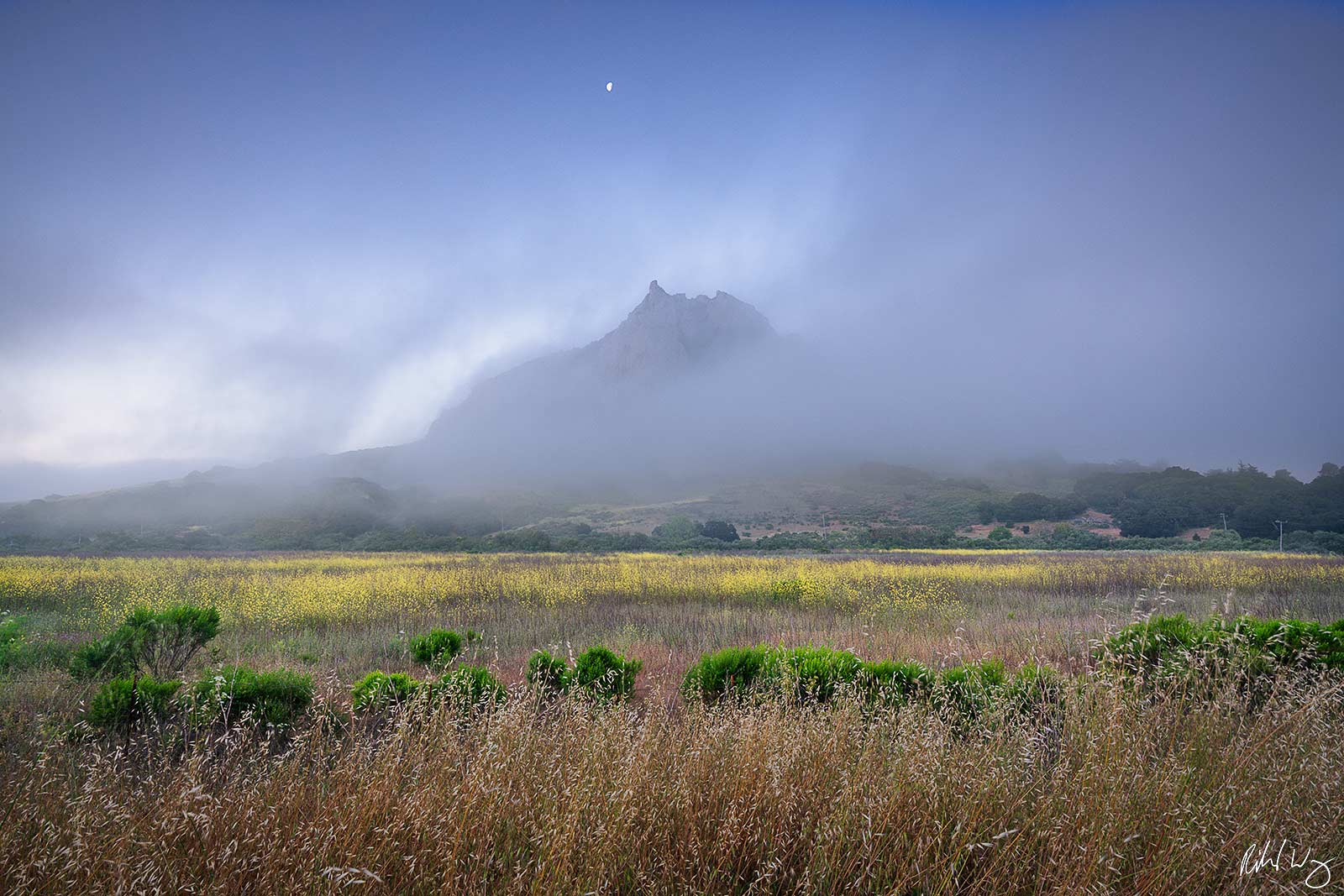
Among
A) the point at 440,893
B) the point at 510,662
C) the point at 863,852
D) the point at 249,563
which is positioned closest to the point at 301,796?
the point at 440,893

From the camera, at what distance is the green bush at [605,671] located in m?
5.43

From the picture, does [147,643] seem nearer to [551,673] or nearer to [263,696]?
[263,696]

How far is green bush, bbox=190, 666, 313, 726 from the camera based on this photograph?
4.28 m

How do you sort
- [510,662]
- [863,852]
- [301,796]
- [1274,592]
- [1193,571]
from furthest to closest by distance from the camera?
[1193,571] < [1274,592] < [510,662] < [301,796] < [863,852]

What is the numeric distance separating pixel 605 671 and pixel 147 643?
521 centimetres

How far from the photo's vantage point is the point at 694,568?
61.0ft

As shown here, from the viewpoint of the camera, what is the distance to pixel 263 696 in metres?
4.73

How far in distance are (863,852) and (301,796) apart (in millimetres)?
2628

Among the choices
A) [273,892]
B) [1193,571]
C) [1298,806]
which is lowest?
[1193,571]

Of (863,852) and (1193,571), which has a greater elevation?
(863,852)

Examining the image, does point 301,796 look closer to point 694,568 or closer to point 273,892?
point 273,892

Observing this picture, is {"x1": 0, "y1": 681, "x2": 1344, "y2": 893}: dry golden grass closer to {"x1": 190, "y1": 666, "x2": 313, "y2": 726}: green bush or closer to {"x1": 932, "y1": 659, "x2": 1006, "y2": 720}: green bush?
{"x1": 190, "y1": 666, "x2": 313, "y2": 726}: green bush

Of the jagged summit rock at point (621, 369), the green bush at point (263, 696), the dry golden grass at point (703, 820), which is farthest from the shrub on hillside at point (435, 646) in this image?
the jagged summit rock at point (621, 369)
